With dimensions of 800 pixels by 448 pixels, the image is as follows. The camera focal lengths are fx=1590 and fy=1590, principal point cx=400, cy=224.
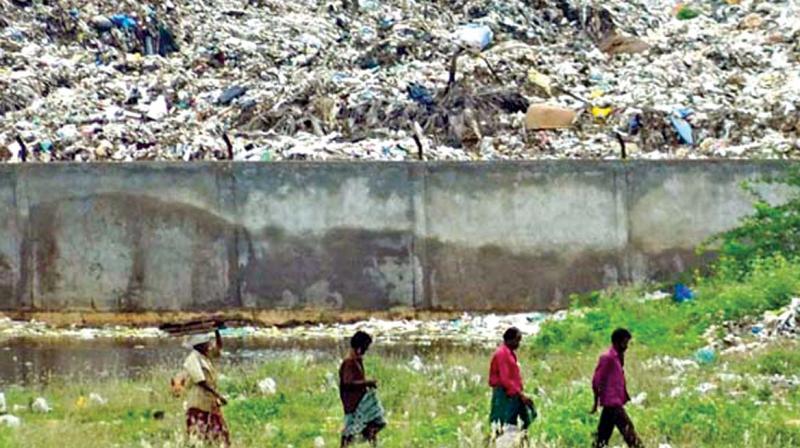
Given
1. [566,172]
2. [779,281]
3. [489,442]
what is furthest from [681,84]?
[489,442]

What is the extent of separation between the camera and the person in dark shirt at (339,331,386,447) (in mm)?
8484

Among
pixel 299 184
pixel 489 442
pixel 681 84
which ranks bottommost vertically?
pixel 489 442

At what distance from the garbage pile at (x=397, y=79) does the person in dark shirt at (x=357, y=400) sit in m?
7.51

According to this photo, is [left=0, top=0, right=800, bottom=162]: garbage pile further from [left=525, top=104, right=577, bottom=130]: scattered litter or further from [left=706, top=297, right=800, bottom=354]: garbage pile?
[left=706, top=297, right=800, bottom=354]: garbage pile

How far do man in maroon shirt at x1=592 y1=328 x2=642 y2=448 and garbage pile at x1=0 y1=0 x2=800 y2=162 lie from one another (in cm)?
780

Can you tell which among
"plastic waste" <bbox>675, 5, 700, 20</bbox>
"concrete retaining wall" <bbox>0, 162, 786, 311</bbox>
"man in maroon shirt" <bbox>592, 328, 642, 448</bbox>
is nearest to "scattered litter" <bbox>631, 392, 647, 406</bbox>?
"man in maroon shirt" <bbox>592, 328, 642, 448</bbox>

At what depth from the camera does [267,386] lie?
Answer: 10766 millimetres

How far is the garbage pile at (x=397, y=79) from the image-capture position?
Result: 58.7 feet

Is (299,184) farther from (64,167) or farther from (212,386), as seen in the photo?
(212,386)

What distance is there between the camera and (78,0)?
22.0 meters

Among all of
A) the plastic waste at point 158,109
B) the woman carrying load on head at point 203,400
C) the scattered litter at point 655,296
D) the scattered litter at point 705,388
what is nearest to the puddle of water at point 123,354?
the scattered litter at point 655,296

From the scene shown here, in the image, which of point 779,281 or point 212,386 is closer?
point 212,386

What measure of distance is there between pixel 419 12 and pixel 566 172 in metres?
6.93

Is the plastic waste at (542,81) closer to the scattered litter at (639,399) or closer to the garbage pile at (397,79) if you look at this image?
the garbage pile at (397,79)
